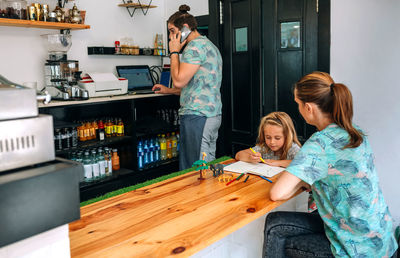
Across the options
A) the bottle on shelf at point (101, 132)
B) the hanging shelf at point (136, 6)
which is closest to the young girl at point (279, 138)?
the bottle on shelf at point (101, 132)

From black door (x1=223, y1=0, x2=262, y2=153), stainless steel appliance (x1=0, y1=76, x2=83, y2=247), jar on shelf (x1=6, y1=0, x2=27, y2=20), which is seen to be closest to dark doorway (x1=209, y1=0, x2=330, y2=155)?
black door (x1=223, y1=0, x2=262, y2=153)

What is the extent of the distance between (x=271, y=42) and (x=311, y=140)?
214 centimetres

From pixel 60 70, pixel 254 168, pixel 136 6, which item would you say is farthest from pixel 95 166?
pixel 254 168

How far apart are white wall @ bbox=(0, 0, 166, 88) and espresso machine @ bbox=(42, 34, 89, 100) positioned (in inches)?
5.0

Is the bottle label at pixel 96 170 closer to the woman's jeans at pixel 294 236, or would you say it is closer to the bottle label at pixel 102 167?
the bottle label at pixel 102 167

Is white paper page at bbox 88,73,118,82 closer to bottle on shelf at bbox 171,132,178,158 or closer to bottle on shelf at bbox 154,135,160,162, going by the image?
bottle on shelf at bbox 154,135,160,162

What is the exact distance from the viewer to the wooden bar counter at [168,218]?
1.18 m

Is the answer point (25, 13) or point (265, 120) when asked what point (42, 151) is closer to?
point (265, 120)

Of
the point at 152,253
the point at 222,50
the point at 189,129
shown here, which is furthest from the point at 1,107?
the point at 222,50

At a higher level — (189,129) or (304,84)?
(304,84)

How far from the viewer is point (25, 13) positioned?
3180mm

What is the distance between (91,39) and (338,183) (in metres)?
3.16

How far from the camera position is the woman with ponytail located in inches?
56.5

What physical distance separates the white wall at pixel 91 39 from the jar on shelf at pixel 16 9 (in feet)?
0.76
